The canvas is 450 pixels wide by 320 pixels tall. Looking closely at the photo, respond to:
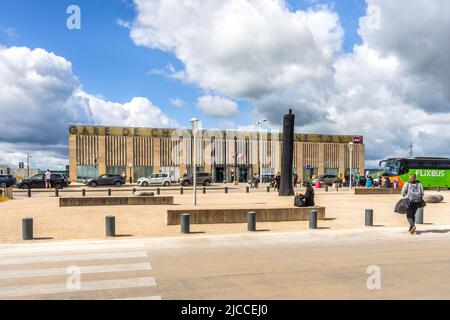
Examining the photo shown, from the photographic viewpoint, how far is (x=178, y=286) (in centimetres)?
623

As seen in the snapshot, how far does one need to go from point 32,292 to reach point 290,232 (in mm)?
7271

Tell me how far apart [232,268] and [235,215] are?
615 cm

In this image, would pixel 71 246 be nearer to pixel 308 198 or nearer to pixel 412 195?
pixel 308 198

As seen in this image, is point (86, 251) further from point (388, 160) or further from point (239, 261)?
point (388, 160)

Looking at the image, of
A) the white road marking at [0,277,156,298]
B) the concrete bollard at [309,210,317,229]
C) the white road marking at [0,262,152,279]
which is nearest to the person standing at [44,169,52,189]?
the concrete bollard at [309,210,317,229]

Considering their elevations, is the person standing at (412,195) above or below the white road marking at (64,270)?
above

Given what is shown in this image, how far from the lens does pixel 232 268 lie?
740cm

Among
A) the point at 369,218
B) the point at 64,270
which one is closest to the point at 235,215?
the point at 369,218

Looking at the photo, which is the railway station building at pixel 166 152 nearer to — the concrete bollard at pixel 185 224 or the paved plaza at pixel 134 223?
the paved plaza at pixel 134 223

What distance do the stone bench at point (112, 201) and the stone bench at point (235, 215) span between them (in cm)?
709

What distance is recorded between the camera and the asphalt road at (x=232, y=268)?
595cm


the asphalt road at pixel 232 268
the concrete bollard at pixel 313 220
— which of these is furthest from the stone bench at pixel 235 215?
the asphalt road at pixel 232 268

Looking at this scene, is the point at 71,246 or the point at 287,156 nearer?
the point at 71,246
